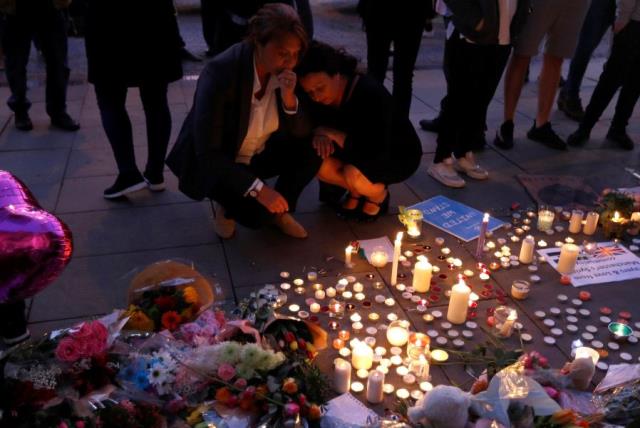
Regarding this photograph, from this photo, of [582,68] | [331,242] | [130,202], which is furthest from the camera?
[582,68]

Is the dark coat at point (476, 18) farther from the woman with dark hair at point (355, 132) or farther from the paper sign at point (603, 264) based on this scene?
the paper sign at point (603, 264)

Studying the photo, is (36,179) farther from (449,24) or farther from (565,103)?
(565,103)

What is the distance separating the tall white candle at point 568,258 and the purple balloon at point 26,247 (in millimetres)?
2132

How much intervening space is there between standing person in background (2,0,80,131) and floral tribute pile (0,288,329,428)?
2.74 metres

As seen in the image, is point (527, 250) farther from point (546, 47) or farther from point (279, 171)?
point (546, 47)

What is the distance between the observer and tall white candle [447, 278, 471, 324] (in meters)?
2.34

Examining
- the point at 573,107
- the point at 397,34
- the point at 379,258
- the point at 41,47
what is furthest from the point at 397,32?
the point at 41,47

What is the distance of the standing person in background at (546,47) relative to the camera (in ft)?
12.5

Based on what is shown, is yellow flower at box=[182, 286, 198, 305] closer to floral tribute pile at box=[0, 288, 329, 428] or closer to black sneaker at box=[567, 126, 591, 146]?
floral tribute pile at box=[0, 288, 329, 428]

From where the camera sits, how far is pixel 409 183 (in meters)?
3.66

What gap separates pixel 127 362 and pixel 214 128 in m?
1.14

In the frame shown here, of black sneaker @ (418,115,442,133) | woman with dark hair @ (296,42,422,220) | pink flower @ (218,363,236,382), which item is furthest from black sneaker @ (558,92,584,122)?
pink flower @ (218,363,236,382)

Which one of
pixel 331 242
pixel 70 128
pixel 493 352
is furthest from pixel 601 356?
pixel 70 128

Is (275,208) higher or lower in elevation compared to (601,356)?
higher
